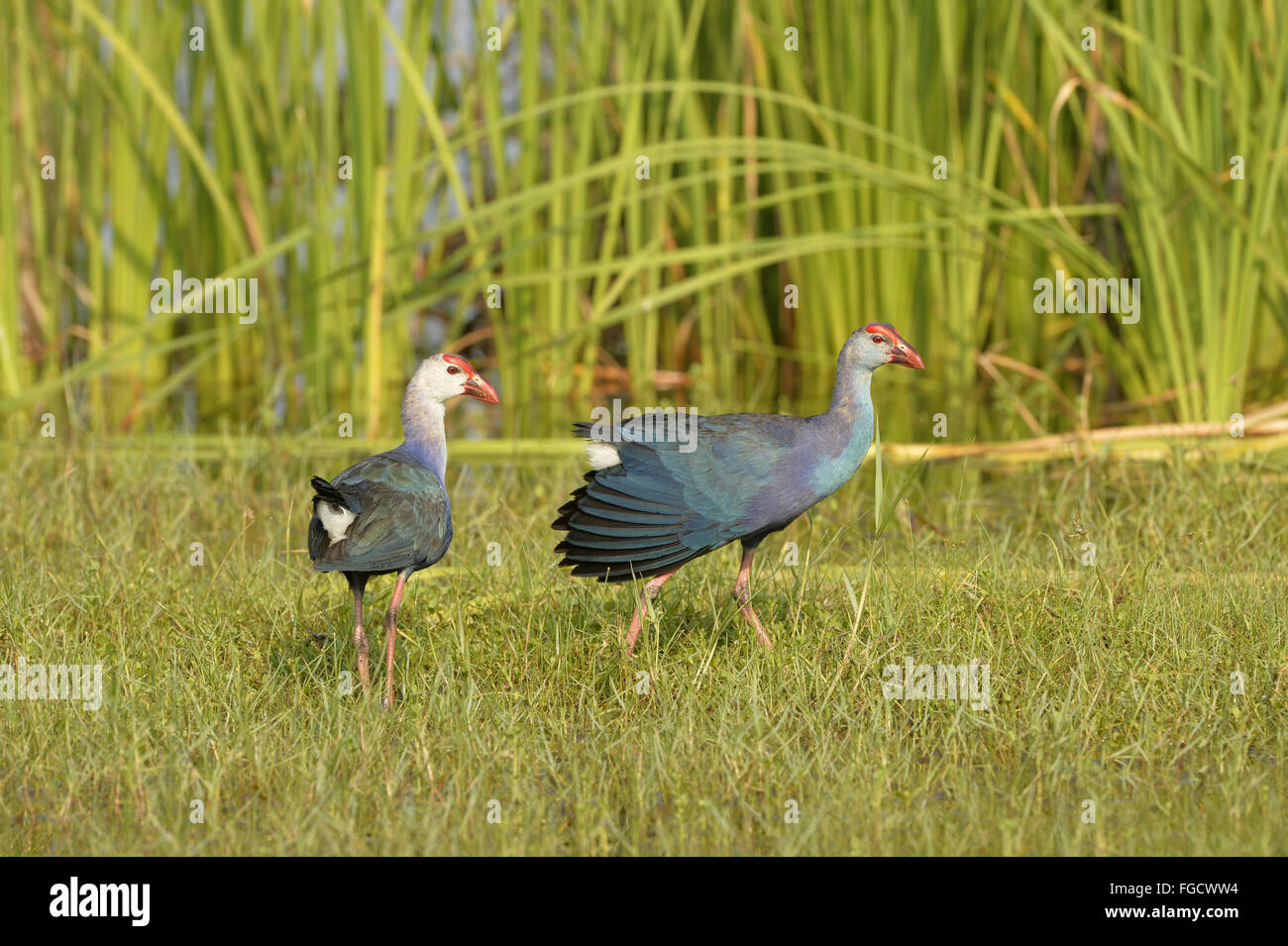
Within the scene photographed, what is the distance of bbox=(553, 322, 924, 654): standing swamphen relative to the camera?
155 inches

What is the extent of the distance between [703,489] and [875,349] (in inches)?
24.7

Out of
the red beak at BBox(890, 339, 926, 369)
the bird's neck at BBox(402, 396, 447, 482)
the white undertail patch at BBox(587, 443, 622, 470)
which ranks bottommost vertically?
the white undertail patch at BBox(587, 443, 622, 470)

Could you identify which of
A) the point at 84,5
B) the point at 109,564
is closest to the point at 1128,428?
the point at 109,564

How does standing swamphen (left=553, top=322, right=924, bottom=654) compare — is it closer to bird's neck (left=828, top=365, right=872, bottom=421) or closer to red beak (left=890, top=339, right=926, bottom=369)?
bird's neck (left=828, top=365, right=872, bottom=421)

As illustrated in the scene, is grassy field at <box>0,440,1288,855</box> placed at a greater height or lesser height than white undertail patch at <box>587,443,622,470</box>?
lesser

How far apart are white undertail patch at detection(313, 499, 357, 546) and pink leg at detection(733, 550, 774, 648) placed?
3.73 feet

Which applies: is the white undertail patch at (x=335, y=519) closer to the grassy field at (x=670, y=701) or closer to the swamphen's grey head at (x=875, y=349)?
the grassy field at (x=670, y=701)

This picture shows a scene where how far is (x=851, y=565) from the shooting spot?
506cm

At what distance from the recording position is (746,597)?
431cm

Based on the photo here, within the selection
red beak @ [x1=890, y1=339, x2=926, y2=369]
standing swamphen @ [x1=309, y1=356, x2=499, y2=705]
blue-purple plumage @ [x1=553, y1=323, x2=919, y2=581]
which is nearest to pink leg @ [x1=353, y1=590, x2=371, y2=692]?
standing swamphen @ [x1=309, y1=356, x2=499, y2=705]

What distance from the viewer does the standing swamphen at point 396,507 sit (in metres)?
3.69

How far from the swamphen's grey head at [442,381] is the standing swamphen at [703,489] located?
0.31m

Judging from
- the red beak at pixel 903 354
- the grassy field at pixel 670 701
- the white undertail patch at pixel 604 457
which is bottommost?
the grassy field at pixel 670 701

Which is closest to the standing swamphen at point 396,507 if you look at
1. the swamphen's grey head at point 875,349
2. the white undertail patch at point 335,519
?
the white undertail patch at point 335,519
